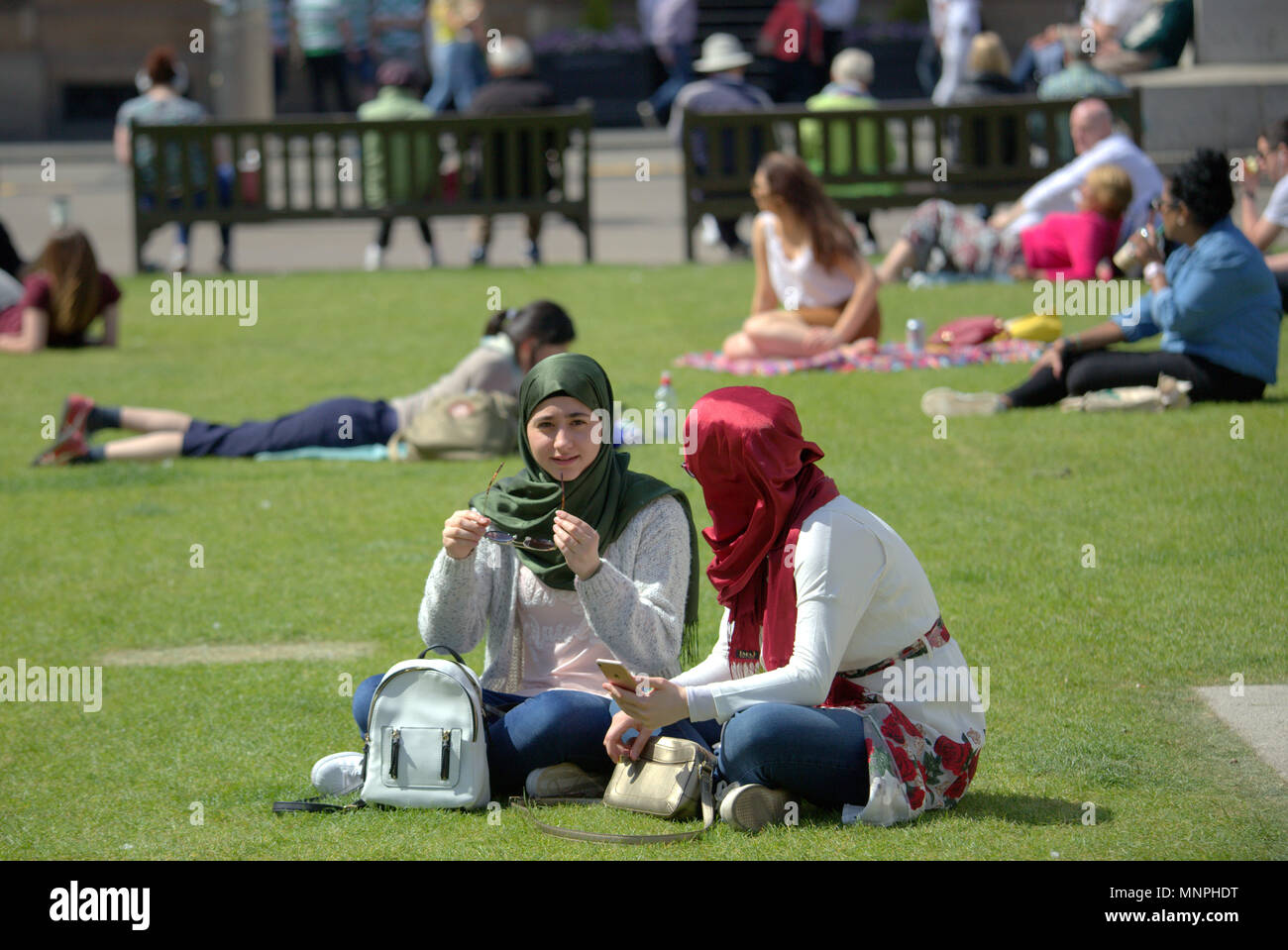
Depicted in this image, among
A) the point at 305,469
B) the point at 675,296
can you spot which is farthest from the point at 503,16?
the point at 305,469

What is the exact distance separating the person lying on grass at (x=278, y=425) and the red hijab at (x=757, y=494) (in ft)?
17.4

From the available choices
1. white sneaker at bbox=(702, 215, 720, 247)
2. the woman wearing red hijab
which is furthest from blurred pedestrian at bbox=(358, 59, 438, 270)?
the woman wearing red hijab

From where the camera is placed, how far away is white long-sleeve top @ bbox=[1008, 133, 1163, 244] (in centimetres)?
1373

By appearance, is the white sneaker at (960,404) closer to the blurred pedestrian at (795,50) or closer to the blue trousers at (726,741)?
the blue trousers at (726,741)

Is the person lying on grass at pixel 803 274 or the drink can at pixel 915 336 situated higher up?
the person lying on grass at pixel 803 274

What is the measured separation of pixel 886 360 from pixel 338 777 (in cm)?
724

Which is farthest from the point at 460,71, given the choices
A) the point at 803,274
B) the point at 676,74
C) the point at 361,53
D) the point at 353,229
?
the point at 803,274

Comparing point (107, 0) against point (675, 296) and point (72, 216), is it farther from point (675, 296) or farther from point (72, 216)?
point (675, 296)

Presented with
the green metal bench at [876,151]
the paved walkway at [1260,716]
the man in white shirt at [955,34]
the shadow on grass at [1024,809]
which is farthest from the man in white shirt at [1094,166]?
the shadow on grass at [1024,809]

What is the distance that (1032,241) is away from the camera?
46.5ft

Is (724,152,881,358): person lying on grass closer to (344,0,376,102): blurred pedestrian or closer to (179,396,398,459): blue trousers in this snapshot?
(179,396,398,459): blue trousers

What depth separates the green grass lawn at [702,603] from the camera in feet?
15.8

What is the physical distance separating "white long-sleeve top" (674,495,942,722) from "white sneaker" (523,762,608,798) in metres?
0.63
